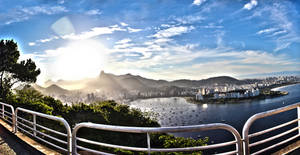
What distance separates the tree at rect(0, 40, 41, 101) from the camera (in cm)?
2215

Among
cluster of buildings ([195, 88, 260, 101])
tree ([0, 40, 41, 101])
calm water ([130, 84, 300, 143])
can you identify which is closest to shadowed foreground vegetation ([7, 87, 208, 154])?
tree ([0, 40, 41, 101])

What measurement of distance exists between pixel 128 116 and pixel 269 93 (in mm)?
129687

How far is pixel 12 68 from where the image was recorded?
22.9 m

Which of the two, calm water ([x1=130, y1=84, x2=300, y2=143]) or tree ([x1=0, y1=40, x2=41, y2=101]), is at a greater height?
tree ([x1=0, y1=40, x2=41, y2=101])

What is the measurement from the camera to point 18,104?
12.9m

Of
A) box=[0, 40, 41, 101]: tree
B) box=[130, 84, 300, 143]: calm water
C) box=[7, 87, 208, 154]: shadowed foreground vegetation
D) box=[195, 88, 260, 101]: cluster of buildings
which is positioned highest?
box=[0, 40, 41, 101]: tree

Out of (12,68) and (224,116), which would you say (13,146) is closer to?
(12,68)

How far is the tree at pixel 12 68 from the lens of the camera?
22.2m

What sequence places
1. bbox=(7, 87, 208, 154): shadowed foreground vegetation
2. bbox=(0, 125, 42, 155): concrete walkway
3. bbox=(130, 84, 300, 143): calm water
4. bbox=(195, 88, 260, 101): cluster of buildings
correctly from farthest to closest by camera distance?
bbox=(195, 88, 260, 101): cluster of buildings → bbox=(130, 84, 300, 143): calm water → bbox=(7, 87, 208, 154): shadowed foreground vegetation → bbox=(0, 125, 42, 155): concrete walkway

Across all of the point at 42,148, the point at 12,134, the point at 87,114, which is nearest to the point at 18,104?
the point at 87,114

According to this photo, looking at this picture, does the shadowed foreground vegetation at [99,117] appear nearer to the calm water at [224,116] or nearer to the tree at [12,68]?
the tree at [12,68]

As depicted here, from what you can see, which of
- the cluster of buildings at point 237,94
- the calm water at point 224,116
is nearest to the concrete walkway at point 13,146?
the calm water at point 224,116

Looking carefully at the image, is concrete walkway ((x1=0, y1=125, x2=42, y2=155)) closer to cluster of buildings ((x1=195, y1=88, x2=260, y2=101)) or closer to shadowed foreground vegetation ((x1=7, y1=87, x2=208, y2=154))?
shadowed foreground vegetation ((x1=7, y1=87, x2=208, y2=154))

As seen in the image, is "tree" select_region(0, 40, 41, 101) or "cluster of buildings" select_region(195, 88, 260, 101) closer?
"tree" select_region(0, 40, 41, 101)
